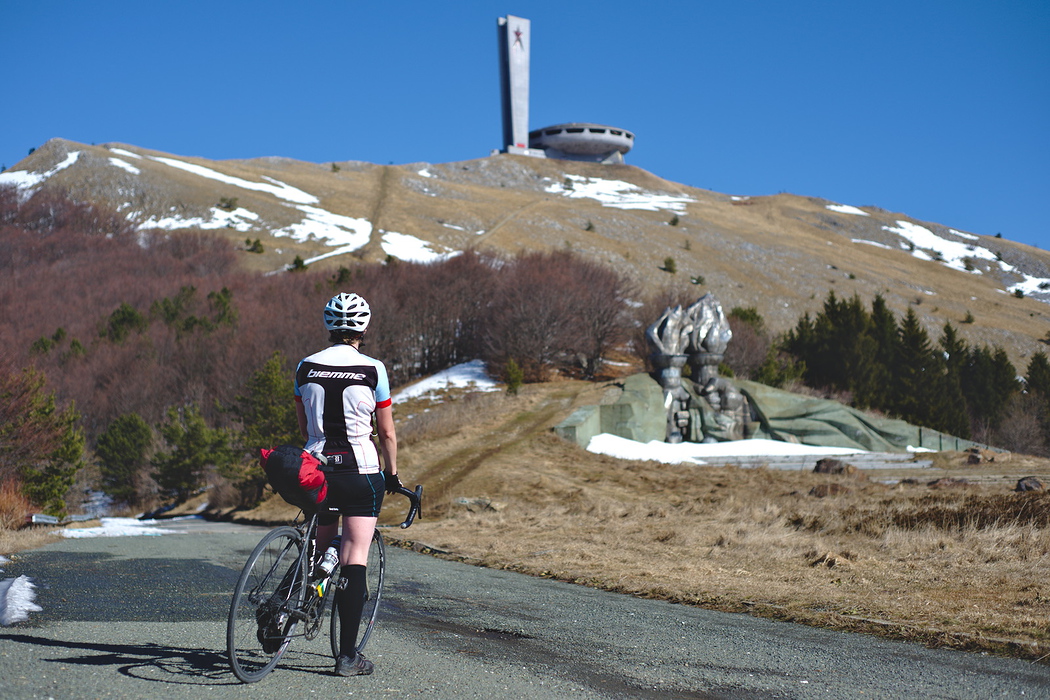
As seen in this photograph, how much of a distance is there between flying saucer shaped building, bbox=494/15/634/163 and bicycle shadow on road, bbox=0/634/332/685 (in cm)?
14657

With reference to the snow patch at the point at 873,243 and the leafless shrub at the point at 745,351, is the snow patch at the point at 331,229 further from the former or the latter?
the snow patch at the point at 873,243

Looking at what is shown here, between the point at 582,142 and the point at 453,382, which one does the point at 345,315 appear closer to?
the point at 453,382

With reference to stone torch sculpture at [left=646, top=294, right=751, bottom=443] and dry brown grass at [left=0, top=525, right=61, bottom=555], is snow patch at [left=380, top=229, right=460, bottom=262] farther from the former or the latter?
dry brown grass at [left=0, top=525, right=61, bottom=555]

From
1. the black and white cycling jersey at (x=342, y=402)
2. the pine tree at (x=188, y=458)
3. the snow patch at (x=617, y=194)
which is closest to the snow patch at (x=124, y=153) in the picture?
the snow patch at (x=617, y=194)

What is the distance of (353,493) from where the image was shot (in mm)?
4867

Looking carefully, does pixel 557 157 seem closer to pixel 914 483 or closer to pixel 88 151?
pixel 88 151

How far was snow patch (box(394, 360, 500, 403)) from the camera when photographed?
3866cm

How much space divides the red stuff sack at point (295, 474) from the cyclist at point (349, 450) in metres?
0.15

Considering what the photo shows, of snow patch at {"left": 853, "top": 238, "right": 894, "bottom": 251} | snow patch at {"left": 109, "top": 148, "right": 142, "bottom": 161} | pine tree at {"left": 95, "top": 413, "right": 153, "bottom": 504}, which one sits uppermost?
snow patch at {"left": 109, "top": 148, "right": 142, "bottom": 161}

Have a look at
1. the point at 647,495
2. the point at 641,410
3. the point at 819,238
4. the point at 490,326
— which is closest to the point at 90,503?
the point at 490,326

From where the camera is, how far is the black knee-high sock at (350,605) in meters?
4.91

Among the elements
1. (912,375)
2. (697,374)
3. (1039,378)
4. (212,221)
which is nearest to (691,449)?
(697,374)

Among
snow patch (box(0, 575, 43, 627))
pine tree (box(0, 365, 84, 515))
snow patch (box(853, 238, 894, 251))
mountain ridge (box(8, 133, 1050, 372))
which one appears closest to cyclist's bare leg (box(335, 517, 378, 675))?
snow patch (box(0, 575, 43, 627))

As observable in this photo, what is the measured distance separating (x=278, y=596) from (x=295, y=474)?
2.29 feet
